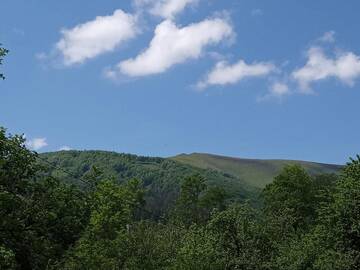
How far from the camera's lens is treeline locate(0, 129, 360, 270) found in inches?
747

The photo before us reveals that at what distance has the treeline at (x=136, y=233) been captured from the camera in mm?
18984

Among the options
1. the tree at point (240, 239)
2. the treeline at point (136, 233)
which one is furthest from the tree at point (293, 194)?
the tree at point (240, 239)

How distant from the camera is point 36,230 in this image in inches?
759

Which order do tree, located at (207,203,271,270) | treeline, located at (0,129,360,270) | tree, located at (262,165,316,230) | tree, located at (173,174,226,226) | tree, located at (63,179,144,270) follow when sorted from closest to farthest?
treeline, located at (0,129,360,270)
tree, located at (63,179,144,270)
tree, located at (207,203,271,270)
tree, located at (262,165,316,230)
tree, located at (173,174,226,226)

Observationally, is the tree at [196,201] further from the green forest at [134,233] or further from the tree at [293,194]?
the green forest at [134,233]

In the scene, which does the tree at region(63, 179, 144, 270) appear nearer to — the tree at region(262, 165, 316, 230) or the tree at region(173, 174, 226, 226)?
the tree at region(173, 174, 226, 226)

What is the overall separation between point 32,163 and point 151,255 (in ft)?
50.2

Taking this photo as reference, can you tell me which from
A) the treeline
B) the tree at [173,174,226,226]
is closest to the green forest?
the treeline

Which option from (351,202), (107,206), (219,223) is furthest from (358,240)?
(107,206)

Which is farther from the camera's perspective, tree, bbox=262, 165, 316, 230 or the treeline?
tree, bbox=262, 165, 316, 230

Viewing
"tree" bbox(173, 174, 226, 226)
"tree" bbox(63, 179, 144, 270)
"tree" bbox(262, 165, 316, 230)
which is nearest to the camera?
"tree" bbox(63, 179, 144, 270)

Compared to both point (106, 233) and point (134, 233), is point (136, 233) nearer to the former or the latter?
point (134, 233)

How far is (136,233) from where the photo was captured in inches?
1377

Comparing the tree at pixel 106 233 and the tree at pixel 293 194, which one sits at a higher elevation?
the tree at pixel 293 194
